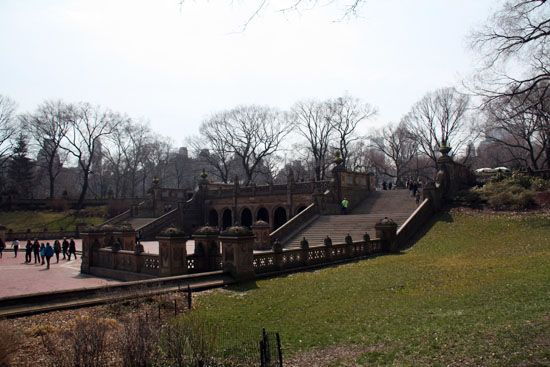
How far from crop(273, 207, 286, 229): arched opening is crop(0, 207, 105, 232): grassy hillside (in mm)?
22376

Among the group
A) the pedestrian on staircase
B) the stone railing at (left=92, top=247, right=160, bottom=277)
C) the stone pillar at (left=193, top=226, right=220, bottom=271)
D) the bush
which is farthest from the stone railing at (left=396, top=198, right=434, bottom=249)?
the stone railing at (left=92, top=247, right=160, bottom=277)

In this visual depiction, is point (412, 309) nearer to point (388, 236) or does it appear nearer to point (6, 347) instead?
point (6, 347)

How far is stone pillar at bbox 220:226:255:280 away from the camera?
15648mm

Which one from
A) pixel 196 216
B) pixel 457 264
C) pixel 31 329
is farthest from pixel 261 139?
pixel 31 329

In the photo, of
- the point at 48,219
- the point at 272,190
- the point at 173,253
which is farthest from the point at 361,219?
the point at 48,219

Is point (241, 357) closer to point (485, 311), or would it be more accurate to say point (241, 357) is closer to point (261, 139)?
point (485, 311)

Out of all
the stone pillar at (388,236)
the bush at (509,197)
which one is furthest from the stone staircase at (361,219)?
the bush at (509,197)

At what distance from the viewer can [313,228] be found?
29.5m

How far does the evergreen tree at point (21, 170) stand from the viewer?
6775 cm

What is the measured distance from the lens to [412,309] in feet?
34.2

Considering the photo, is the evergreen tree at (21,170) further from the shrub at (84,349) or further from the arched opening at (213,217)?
the shrub at (84,349)

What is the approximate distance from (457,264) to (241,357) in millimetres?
11719

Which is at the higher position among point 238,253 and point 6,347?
point 238,253

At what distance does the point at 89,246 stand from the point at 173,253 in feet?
25.5
